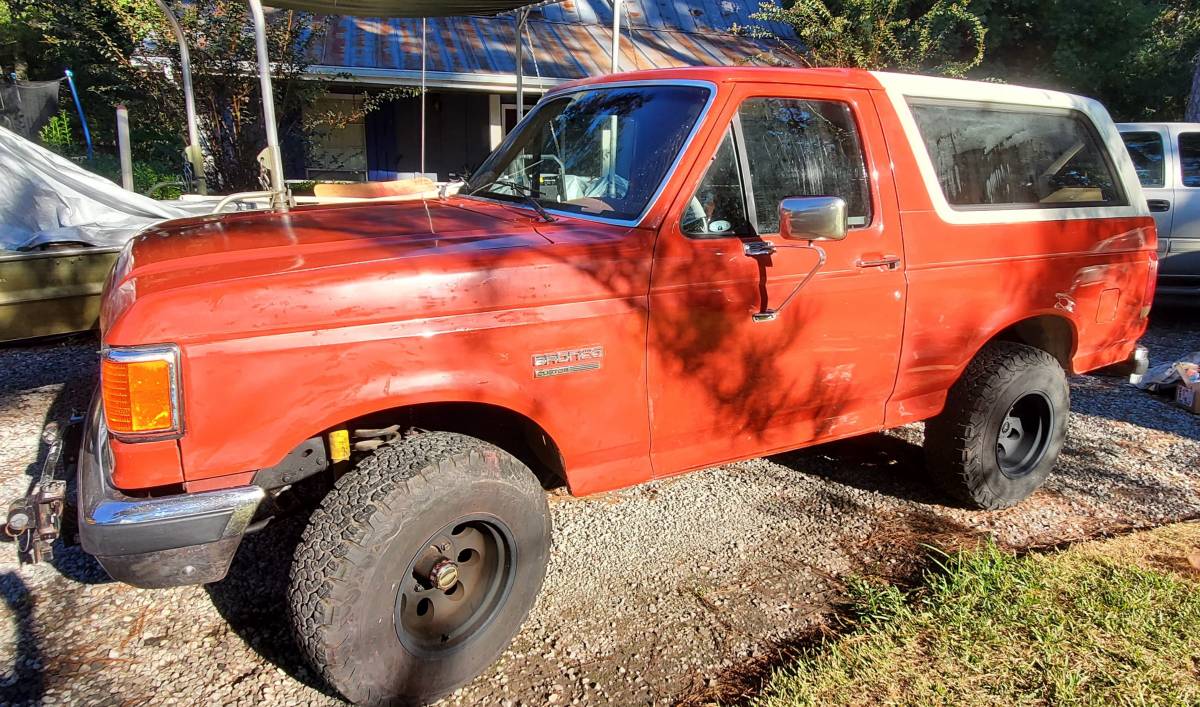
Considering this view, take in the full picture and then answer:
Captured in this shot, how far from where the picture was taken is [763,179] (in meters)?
3.06

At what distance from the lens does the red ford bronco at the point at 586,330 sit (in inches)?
85.6

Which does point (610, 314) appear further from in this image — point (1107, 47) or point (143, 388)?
point (1107, 47)

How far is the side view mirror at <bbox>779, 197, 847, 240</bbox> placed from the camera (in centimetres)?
264

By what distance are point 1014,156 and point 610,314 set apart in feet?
7.76

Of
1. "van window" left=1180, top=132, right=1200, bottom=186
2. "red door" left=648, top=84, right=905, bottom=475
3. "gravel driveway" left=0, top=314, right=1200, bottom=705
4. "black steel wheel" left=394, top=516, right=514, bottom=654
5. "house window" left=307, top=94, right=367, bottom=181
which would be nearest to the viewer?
"black steel wheel" left=394, top=516, right=514, bottom=654

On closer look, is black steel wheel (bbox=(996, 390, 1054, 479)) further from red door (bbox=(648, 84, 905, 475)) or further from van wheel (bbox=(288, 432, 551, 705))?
van wheel (bbox=(288, 432, 551, 705))

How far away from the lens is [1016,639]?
283cm

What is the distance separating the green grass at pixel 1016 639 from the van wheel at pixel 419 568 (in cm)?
95

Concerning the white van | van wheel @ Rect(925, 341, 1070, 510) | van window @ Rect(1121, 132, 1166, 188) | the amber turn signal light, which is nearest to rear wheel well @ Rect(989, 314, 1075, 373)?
van wheel @ Rect(925, 341, 1070, 510)

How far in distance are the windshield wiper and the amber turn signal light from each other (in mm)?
1451

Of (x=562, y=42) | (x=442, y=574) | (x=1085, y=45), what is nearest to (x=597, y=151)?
(x=442, y=574)

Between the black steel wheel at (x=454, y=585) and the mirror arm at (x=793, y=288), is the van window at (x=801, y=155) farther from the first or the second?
the black steel wheel at (x=454, y=585)

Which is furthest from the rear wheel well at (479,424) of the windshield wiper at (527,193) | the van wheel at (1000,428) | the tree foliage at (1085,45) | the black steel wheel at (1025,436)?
the tree foliage at (1085,45)

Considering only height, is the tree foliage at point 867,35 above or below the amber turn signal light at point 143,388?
above
